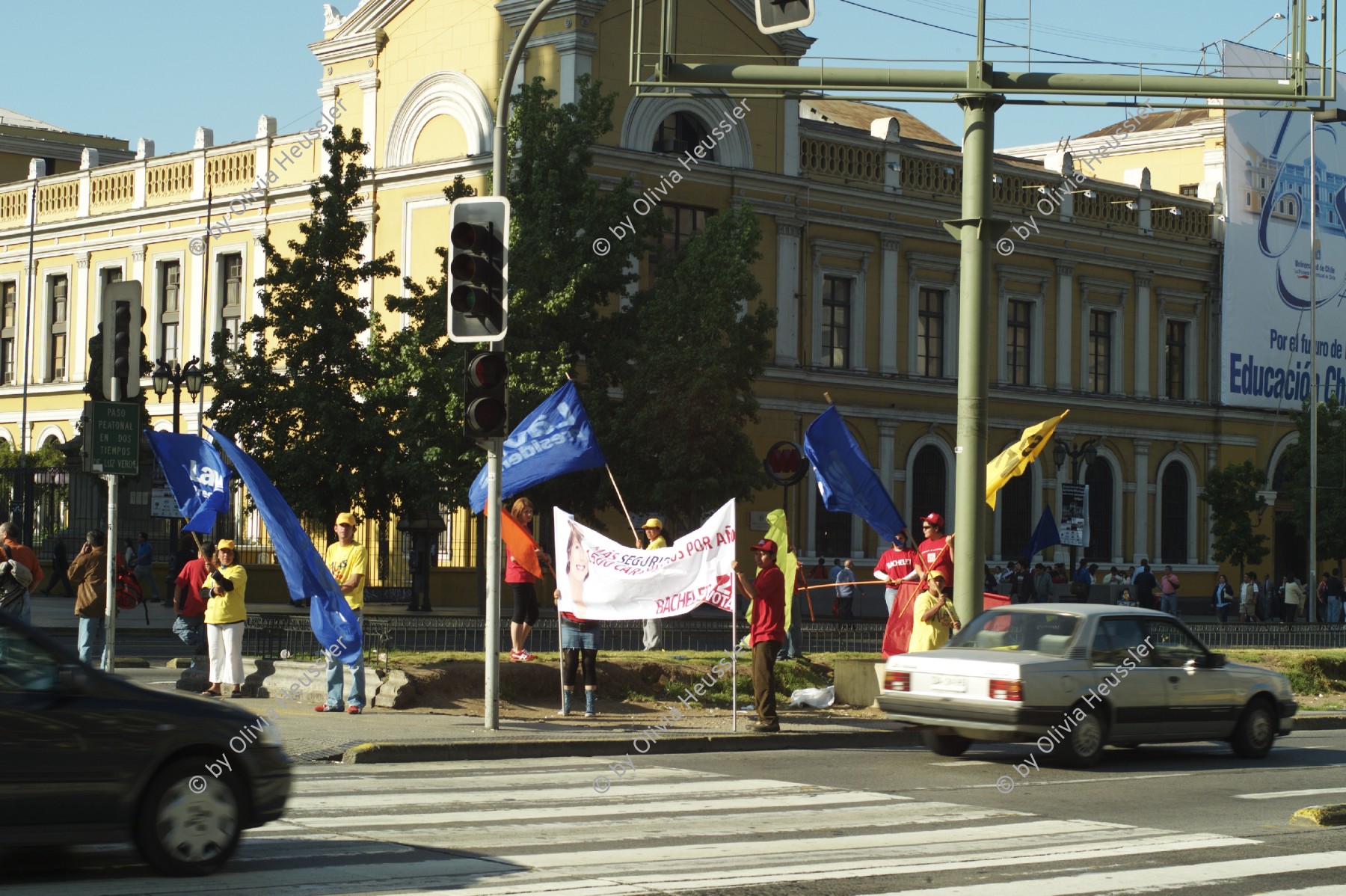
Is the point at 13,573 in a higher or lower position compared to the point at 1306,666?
higher

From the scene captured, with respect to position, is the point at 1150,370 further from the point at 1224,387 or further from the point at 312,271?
the point at 312,271

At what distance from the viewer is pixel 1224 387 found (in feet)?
201

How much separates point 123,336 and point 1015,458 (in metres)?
10.7

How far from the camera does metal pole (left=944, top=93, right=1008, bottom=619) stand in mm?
18031

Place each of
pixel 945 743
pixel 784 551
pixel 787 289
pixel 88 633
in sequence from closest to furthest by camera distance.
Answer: pixel 945 743, pixel 88 633, pixel 784 551, pixel 787 289

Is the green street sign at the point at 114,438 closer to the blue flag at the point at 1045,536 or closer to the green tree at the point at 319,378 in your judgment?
the green tree at the point at 319,378

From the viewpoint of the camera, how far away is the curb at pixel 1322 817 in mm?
12148

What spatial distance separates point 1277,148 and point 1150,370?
8.55 metres

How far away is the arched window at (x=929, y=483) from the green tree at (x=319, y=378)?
20397mm

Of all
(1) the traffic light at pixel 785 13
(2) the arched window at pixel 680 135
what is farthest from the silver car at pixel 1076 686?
(2) the arched window at pixel 680 135

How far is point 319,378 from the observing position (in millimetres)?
37844

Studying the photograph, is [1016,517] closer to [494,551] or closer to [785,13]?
[494,551]

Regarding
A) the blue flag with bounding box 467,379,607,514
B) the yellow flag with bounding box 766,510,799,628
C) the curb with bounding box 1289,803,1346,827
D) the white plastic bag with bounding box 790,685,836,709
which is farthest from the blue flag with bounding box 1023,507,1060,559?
the curb with bounding box 1289,803,1346,827

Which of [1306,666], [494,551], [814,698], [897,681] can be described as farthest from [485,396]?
[1306,666]
